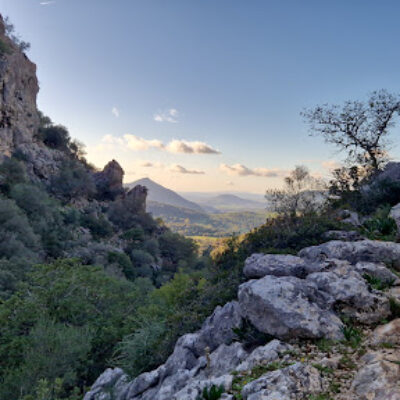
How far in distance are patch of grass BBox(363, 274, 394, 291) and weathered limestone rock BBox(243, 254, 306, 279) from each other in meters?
1.39

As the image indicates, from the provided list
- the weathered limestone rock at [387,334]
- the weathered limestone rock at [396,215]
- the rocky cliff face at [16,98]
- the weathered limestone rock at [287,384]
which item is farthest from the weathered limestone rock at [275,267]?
the rocky cliff face at [16,98]

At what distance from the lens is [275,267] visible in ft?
22.4

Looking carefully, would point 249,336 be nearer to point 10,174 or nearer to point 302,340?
point 302,340

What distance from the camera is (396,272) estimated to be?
6.62 meters

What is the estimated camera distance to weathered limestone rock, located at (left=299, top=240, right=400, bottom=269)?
6961 mm

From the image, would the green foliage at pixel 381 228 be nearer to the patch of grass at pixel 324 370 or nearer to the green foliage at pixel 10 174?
the patch of grass at pixel 324 370

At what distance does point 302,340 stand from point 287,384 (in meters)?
1.36

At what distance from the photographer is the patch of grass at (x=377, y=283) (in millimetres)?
5814

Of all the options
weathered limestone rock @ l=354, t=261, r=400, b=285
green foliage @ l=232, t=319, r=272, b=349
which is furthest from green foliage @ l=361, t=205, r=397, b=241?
green foliage @ l=232, t=319, r=272, b=349

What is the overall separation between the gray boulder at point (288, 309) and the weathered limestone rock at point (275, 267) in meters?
0.87

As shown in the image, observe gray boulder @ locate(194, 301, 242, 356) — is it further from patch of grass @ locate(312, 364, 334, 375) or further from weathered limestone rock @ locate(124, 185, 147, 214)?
weathered limestone rock @ locate(124, 185, 147, 214)

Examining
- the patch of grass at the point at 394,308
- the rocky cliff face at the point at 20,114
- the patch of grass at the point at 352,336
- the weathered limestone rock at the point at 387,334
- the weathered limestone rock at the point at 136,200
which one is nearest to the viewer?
the weathered limestone rock at the point at 387,334

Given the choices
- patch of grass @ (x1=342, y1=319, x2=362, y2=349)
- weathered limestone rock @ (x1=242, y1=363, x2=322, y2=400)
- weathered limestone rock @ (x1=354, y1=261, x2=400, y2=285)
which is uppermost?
weathered limestone rock @ (x1=354, y1=261, x2=400, y2=285)

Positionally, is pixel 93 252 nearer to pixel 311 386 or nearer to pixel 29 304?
pixel 29 304
